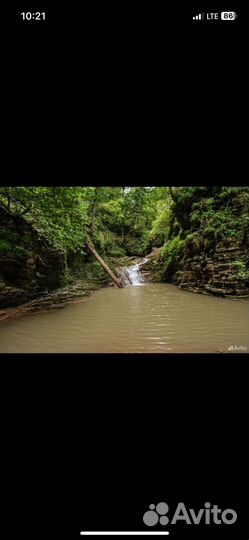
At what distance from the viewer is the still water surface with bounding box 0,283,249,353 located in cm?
380

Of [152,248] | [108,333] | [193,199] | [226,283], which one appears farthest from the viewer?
[152,248]

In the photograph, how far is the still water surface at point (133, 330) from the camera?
3.80 meters

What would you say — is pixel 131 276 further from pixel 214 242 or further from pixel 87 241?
pixel 214 242

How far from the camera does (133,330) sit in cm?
467
